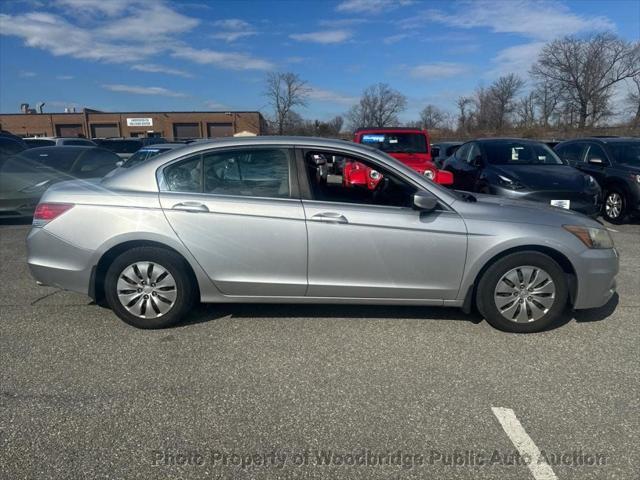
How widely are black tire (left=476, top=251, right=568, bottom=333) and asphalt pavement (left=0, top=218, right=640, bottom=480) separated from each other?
0.13 metres

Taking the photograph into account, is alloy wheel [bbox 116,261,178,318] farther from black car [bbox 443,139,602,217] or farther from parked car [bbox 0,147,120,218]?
parked car [bbox 0,147,120,218]

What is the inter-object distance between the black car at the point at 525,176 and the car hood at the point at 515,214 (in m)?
3.00

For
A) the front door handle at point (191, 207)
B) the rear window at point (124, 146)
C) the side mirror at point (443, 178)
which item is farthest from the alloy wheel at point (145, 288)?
the rear window at point (124, 146)

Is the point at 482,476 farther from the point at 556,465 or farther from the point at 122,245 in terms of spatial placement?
the point at 122,245

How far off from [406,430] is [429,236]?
160cm

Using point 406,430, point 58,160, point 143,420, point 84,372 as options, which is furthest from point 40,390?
point 58,160

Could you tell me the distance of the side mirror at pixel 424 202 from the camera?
12.0 feet

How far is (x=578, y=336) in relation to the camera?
383cm

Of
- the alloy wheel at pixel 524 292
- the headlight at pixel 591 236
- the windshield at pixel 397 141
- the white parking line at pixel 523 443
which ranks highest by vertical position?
the windshield at pixel 397 141

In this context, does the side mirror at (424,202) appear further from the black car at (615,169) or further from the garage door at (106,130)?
the garage door at (106,130)

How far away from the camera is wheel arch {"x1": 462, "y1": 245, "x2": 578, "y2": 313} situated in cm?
375

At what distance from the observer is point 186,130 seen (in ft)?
206

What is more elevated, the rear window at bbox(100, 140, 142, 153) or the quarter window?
the rear window at bbox(100, 140, 142, 153)

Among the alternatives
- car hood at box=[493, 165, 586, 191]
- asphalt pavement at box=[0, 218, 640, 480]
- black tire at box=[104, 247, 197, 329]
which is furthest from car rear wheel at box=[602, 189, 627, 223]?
black tire at box=[104, 247, 197, 329]
